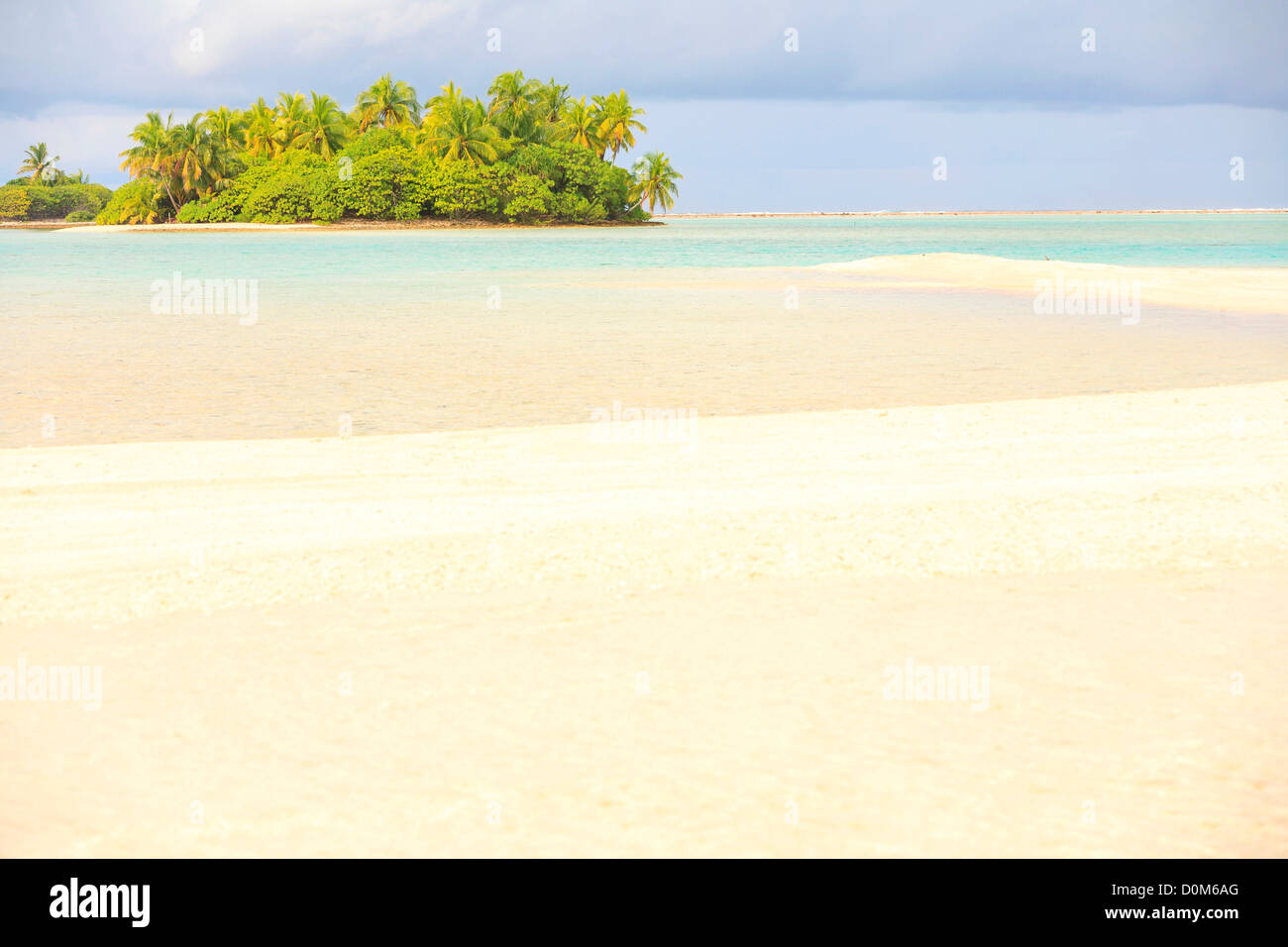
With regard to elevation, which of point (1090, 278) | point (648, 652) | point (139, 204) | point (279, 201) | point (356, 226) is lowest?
point (648, 652)

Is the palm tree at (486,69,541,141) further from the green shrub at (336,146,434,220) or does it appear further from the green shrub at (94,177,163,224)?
the green shrub at (94,177,163,224)

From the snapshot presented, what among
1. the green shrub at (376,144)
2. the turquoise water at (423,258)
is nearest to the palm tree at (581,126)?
the green shrub at (376,144)

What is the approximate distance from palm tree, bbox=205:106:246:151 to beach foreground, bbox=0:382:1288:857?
89929mm

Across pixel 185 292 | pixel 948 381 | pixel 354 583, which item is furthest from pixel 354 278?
pixel 354 583

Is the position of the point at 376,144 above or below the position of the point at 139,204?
above

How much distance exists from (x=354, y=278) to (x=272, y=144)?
233 feet

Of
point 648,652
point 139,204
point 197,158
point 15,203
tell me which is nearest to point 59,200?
point 15,203

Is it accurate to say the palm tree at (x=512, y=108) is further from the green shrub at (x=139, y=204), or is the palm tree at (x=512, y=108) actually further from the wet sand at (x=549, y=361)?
the wet sand at (x=549, y=361)

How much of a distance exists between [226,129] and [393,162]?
1630 centimetres

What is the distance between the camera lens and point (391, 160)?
279 ft

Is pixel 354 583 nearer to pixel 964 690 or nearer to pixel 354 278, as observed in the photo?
pixel 964 690

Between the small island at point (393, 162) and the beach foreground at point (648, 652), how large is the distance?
3143 inches

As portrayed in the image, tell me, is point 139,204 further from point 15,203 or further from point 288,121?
point 15,203
